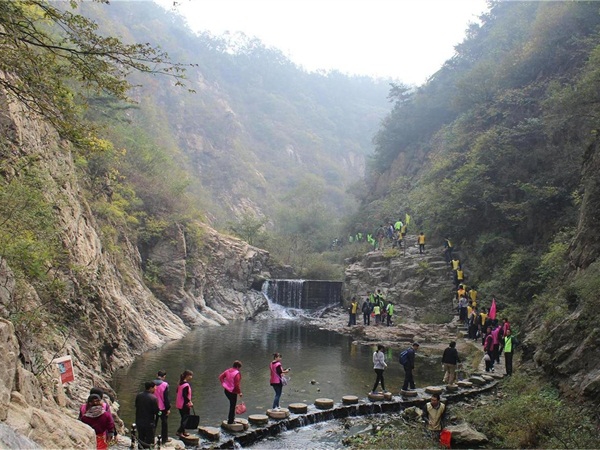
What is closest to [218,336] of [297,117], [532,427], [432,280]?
[432,280]

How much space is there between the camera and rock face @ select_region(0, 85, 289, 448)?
6.96 meters

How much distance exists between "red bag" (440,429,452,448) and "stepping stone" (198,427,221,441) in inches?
177

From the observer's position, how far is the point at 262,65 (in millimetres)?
120375

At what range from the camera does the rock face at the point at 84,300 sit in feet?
22.8

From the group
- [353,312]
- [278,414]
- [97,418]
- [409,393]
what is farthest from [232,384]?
[353,312]

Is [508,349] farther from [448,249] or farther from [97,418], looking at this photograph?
[448,249]

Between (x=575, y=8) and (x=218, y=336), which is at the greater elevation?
(x=575, y=8)

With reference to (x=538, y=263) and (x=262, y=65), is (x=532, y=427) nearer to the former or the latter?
(x=538, y=263)

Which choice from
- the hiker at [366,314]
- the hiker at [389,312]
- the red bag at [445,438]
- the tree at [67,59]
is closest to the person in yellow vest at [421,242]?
the hiker at [389,312]

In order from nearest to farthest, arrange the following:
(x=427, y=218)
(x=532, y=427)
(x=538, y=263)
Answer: (x=532, y=427), (x=538, y=263), (x=427, y=218)

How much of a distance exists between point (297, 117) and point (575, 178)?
93.1 meters

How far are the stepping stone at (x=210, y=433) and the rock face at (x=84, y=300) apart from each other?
8.75 feet

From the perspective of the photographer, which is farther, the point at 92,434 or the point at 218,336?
the point at 218,336

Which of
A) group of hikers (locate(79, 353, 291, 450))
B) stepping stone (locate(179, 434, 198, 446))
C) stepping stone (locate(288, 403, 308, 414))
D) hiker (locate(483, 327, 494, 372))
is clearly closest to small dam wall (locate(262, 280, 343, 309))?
hiker (locate(483, 327, 494, 372))
